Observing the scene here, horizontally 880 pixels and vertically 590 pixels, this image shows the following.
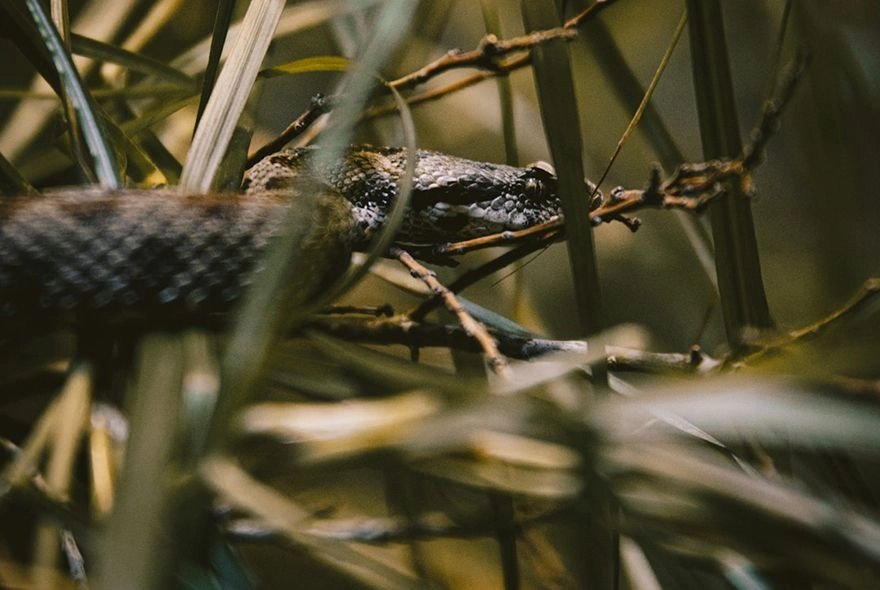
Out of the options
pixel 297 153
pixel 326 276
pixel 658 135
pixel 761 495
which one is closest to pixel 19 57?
pixel 297 153

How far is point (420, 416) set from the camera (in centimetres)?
65

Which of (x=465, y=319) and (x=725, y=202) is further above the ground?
(x=725, y=202)

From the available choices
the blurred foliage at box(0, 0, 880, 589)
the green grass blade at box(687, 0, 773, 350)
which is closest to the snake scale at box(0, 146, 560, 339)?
the blurred foliage at box(0, 0, 880, 589)

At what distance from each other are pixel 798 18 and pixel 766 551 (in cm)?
93

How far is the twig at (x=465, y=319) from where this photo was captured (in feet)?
2.38

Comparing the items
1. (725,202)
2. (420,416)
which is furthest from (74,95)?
(725,202)

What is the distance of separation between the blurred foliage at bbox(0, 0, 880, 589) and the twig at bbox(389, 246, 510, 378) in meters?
0.03

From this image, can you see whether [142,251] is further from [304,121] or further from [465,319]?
[465,319]

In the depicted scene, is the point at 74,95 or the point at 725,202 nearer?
the point at 725,202

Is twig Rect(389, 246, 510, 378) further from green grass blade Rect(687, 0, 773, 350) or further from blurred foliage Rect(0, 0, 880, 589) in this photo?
green grass blade Rect(687, 0, 773, 350)

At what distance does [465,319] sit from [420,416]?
0.22 metres

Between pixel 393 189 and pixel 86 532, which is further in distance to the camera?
pixel 393 189

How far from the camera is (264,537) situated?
0.98 metres

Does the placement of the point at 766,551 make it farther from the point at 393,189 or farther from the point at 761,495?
the point at 393,189
